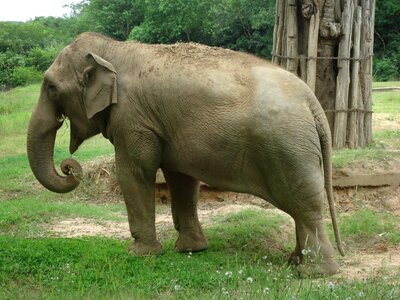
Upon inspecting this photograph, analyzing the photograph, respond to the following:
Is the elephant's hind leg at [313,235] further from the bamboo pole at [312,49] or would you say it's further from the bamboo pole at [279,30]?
the bamboo pole at [279,30]

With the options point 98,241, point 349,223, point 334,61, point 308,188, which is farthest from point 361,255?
point 334,61

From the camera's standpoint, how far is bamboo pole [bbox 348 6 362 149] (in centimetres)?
1102

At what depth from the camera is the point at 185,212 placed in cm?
758

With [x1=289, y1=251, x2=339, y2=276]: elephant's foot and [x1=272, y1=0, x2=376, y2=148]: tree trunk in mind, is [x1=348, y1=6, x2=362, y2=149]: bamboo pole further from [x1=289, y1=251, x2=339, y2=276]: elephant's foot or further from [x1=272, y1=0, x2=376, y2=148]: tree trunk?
[x1=289, y1=251, x2=339, y2=276]: elephant's foot

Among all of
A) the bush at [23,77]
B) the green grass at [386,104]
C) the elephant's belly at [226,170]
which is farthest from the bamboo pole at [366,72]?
the bush at [23,77]

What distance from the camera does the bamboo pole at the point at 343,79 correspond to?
10.8 metres

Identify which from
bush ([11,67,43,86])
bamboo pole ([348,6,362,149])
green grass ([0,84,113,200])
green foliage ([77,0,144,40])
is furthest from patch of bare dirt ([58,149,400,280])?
green foliage ([77,0,144,40])

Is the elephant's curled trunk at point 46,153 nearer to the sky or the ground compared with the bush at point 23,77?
nearer to the sky

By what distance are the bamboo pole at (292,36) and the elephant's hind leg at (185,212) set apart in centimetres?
394

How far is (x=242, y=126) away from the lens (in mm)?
6285

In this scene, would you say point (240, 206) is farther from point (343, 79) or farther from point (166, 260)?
point (343, 79)

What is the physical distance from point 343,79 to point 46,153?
209 inches

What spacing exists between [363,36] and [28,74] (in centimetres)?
3360

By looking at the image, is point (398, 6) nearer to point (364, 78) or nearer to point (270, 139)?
point (364, 78)
